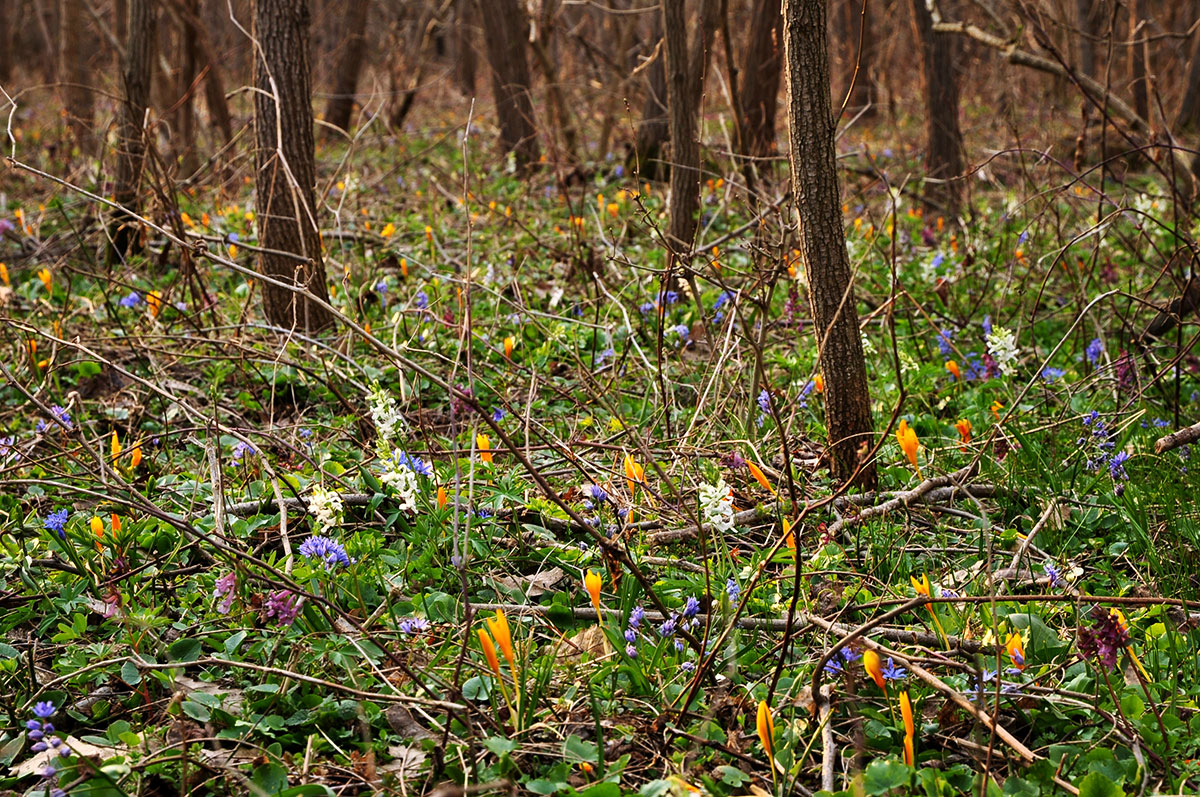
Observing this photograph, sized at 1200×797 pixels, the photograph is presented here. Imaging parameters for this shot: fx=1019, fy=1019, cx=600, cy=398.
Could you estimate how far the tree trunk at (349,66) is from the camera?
11.7m

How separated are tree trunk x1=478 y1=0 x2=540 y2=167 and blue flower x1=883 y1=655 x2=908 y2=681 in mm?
7597

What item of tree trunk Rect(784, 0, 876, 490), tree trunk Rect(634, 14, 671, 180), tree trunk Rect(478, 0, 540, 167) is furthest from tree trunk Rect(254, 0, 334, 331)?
tree trunk Rect(478, 0, 540, 167)

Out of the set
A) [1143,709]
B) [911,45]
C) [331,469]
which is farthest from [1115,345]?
[911,45]

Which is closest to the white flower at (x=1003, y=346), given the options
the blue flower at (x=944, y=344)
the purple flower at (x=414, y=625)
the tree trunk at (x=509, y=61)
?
the blue flower at (x=944, y=344)

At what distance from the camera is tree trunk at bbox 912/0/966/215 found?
24.5 feet

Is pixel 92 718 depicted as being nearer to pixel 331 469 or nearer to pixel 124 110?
pixel 331 469

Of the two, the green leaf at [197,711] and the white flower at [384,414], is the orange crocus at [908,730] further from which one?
the white flower at [384,414]

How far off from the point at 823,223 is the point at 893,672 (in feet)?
4.86

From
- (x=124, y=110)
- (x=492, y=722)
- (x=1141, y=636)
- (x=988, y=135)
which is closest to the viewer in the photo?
(x=492, y=722)

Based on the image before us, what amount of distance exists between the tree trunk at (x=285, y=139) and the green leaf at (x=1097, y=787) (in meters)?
3.71

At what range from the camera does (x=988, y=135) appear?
12125 mm

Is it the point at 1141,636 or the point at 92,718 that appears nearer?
the point at 92,718

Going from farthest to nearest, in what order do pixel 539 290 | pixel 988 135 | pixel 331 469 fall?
pixel 988 135, pixel 539 290, pixel 331 469

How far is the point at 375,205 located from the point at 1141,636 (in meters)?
6.31
